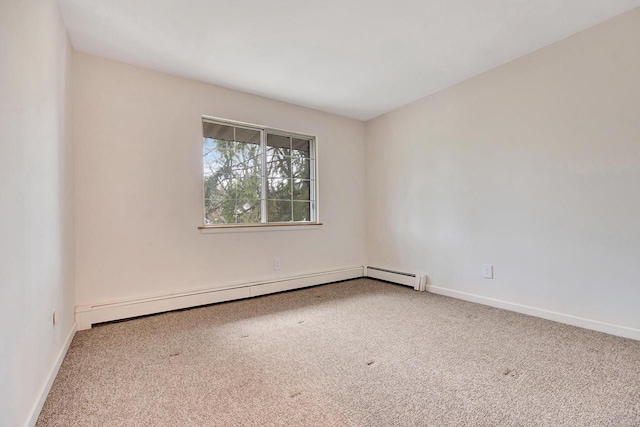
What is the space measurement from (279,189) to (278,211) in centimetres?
25

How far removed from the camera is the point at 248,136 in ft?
10.3

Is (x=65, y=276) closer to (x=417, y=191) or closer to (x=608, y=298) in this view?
(x=417, y=191)

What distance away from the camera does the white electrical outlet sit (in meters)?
2.64

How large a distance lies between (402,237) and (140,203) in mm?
2731

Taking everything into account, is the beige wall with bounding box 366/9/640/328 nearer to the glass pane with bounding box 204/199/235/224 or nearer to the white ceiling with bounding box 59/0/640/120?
the white ceiling with bounding box 59/0/640/120

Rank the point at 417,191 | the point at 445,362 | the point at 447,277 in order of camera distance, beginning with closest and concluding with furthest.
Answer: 1. the point at 445,362
2. the point at 447,277
3. the point at 417,191

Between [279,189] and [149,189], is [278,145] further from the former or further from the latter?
[149,189]

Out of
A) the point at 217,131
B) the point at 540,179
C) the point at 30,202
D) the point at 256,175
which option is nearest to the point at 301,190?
the point at 256,175

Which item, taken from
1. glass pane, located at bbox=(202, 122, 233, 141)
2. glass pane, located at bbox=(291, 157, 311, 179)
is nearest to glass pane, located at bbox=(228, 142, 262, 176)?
glass pane, located at bbox=(202, 122, 233, 141)

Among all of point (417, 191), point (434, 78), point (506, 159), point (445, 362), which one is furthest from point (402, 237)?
point (445, 362)

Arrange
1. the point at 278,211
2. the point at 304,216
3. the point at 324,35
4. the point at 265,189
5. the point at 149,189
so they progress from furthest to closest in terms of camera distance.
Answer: the point at 304,216, the point at 278,211, the point at 265,189, the point at 149,189, the point at 324,35

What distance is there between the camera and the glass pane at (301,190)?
3475 mm

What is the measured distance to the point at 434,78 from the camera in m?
2.78

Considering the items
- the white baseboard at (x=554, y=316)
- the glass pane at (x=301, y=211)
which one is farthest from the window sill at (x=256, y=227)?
the white baseboard at (x=554, y=316)
